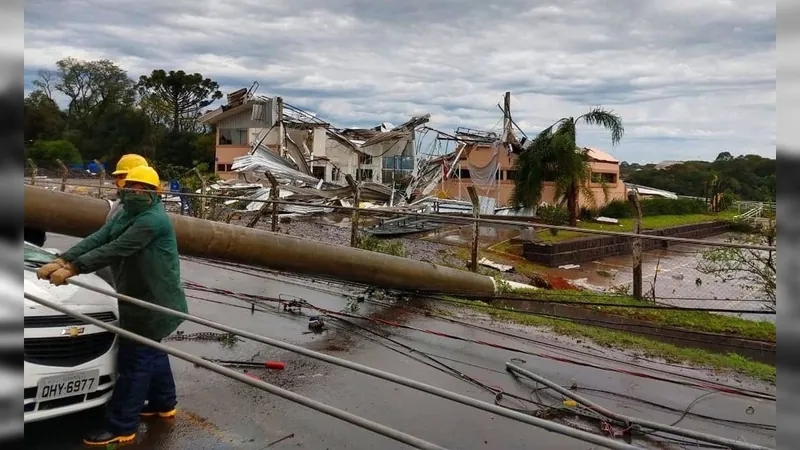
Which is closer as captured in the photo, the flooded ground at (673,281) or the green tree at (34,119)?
the green tree at (34,119)

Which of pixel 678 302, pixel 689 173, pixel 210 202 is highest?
pixel 689 173

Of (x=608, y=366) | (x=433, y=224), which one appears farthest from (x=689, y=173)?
(x=608, y=366)

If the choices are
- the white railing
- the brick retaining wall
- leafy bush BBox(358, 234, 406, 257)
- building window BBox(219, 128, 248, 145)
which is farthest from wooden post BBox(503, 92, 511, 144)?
leafy bush BBox(358, 234, 406, 257)

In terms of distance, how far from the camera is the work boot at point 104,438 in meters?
3.66

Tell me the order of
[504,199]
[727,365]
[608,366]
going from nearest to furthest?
[608,366] < [727,365] < [504,199]

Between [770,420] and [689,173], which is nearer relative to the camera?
[770,420]

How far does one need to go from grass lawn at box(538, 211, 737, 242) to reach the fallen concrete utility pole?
12.6 metres

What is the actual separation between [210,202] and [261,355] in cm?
1003

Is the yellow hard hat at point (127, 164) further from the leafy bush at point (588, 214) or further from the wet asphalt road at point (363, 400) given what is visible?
the leafy bush at point (588, 214)

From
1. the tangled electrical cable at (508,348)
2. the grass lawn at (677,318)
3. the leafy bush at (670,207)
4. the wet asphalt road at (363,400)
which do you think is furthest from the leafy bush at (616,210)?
the tangled electrical cable at (508,348)

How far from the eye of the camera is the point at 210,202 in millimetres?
15109

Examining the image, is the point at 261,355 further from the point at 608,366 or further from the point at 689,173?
the point at 689,173

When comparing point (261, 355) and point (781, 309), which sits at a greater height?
point (781, 309)

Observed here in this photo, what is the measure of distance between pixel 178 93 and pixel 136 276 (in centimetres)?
4484
